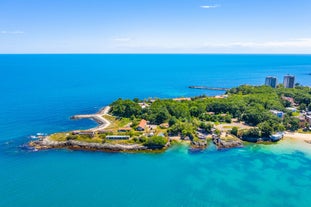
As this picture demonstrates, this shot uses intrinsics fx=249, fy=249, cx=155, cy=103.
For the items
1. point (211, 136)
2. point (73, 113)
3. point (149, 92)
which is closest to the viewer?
point (211, 136)

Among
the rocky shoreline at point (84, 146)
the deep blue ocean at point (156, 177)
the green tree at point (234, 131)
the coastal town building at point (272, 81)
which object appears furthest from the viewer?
the coastal town building at point (272, 81)

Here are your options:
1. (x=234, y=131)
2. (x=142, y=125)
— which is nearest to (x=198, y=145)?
(x=234, y=131)

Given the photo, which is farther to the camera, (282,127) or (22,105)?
(22,105)

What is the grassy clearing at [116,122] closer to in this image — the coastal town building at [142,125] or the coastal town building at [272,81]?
the coastal town building at [142,125]

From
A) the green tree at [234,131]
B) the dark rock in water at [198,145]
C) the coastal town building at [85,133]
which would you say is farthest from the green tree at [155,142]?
the green tree at [234,131]

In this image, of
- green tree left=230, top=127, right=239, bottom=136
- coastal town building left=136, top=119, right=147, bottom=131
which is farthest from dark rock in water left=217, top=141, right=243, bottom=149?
coastal town building left=136, top=119, right=147, bottom=131

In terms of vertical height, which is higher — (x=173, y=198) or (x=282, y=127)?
(x=282, y=127)

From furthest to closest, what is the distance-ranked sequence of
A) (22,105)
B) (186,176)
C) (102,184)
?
(22,105)
(186,176)
(102,184)

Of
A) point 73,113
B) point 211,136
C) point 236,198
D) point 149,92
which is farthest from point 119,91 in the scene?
point 236,198

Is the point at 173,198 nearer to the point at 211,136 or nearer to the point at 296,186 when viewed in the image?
the point at 296,186
